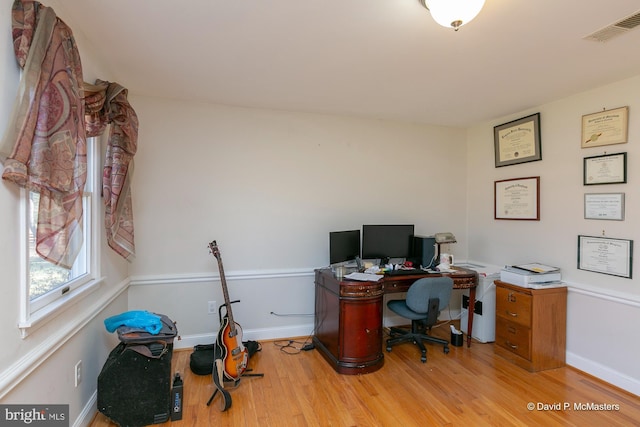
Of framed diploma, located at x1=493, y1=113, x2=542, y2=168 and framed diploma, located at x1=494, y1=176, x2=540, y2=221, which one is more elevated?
framed diploma, located at x1=493, y1=113, x2=542, y2=168

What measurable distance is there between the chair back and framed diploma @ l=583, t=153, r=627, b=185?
147 centimetres

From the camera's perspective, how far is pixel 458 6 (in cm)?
147

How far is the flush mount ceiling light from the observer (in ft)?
4.80

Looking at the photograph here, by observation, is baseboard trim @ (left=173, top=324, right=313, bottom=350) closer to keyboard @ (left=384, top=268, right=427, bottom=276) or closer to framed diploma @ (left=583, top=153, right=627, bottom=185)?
keyboard @ (left=384, top=268, right=427, bottom=276)

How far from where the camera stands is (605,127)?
2.70m

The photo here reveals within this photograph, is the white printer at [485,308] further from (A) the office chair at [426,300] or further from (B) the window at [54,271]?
(B) the window at [54,271]

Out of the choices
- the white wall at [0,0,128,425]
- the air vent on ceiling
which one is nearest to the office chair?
the air vent on ceiling

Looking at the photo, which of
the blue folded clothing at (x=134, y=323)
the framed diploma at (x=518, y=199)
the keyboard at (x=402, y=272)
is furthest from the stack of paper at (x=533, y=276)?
the blue folded clothing at (x=134, y=323)

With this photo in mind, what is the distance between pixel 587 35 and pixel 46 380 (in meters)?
3.46

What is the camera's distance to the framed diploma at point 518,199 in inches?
129

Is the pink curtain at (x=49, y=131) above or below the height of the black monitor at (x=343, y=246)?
above

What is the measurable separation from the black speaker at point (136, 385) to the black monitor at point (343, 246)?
1.67m

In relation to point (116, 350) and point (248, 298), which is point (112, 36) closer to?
point (116, 350)

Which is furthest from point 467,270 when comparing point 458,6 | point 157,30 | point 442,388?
point 157,30
